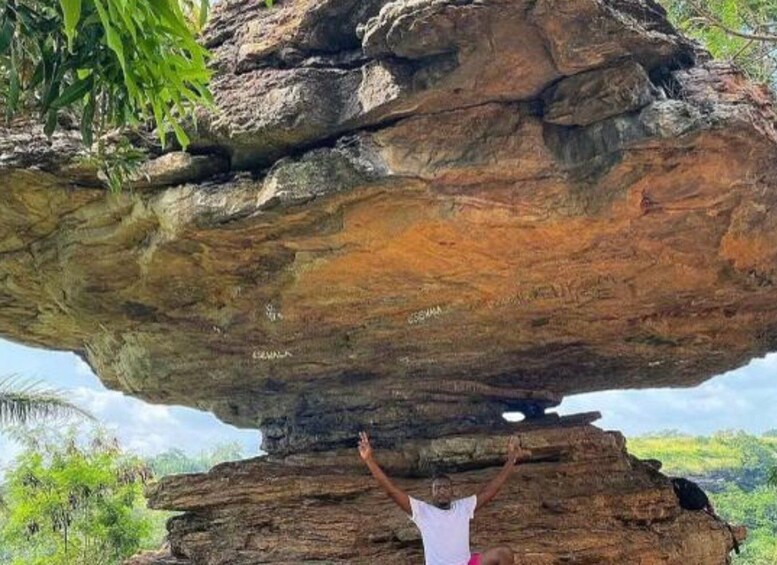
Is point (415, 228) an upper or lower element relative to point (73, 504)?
upper

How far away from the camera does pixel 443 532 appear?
754 centimetres

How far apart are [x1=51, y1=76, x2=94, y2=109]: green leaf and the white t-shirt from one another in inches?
197

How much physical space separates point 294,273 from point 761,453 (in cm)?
5496

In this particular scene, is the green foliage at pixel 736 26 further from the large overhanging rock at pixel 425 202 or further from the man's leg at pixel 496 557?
the man's leg at pixel 496 557

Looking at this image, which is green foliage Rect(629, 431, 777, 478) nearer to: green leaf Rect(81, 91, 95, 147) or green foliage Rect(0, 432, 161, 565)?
green foliage Rect(0, 432, 161, 565)

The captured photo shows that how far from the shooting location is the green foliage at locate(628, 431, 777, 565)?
3394cm

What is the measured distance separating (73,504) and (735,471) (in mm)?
43701

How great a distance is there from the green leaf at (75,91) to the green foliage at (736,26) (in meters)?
8.40

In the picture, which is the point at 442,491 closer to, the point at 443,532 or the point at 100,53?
the point at 443,532

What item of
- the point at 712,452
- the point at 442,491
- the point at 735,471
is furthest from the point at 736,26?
the point at 712,452

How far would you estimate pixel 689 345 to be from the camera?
11.0 metres

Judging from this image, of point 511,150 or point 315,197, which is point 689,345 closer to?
point 511,150

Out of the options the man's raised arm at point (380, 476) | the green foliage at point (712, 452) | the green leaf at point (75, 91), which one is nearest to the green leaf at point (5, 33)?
the green leaf at point (75, 91)

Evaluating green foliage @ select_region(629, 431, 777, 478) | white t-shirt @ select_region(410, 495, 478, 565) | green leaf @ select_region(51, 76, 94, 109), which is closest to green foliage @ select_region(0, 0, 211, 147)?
green leaf @ select_region(51, 76, 94, 109)
